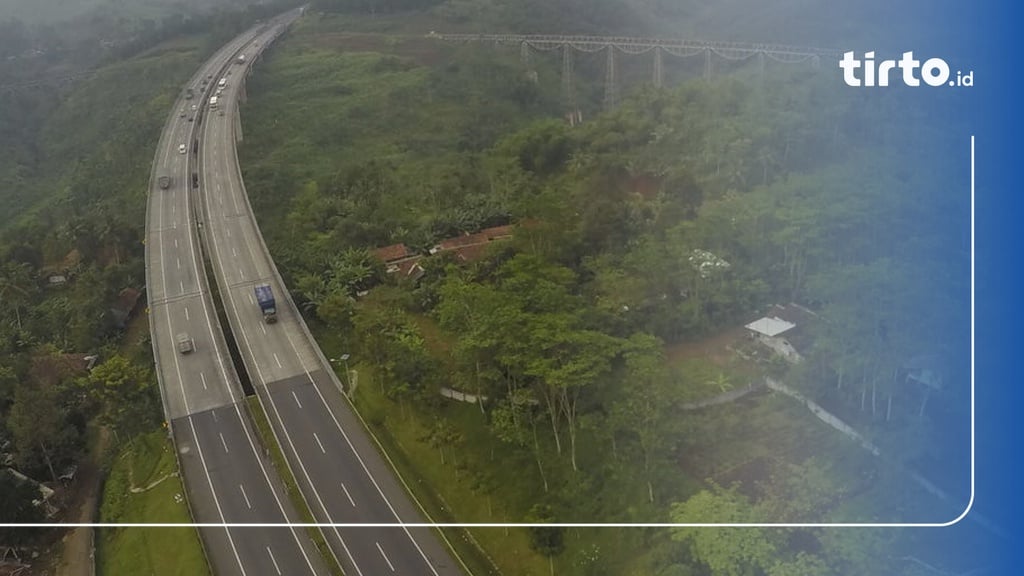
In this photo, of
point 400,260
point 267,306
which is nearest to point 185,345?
point 267,306

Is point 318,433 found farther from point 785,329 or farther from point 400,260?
point 785,329

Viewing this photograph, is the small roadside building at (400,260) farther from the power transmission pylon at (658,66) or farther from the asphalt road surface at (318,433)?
the power transmission pylon at (658,66)

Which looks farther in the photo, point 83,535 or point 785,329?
point 785,329

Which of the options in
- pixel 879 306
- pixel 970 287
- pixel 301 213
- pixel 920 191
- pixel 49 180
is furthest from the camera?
pixel 49 180

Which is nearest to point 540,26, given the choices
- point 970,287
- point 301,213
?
point 301,213

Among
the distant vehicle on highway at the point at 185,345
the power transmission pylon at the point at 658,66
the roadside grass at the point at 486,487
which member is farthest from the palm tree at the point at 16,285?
the power transmission pylon at the point at 658,66

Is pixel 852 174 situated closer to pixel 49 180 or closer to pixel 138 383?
pixel 138 383

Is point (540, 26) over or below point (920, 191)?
over
